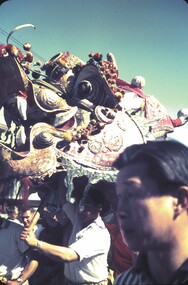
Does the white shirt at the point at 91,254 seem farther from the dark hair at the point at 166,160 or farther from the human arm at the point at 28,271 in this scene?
the dark hair at the point at 166,160

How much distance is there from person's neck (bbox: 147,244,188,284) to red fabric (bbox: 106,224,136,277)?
262 cm

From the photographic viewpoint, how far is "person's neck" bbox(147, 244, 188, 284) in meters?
0.88

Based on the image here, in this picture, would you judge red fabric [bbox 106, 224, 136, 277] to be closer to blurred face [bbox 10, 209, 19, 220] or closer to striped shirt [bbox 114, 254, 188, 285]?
blurred face [bbox 10, 209, 19, 220]

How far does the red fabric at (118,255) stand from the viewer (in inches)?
137

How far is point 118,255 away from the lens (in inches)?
140

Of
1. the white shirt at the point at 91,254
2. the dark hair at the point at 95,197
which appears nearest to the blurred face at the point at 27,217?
the dark hair at the point at 95,197

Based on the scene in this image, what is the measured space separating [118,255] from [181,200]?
280 cm

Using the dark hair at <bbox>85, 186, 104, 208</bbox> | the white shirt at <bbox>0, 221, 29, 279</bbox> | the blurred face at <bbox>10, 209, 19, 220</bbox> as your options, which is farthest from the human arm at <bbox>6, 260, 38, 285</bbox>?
the dark hair at <bbox>85, 186, 104, 208</bbox>

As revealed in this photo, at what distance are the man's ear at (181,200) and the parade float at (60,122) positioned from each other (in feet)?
7.85

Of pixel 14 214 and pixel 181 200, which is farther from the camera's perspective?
pixel 14 214

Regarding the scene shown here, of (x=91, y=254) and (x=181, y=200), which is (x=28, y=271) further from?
(x=181, y=200)

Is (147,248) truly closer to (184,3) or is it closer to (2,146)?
(184,3)

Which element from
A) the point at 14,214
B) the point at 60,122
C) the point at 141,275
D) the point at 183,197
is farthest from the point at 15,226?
the point at 183,197

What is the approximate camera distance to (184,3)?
8.29 ft
